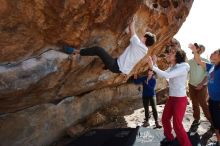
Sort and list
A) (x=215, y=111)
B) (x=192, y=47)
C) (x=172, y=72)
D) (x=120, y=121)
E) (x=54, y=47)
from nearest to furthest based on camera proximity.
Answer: (x=172, y=72)
(x=54, y=47)
(x=215, y=111)
(x=192, y=47)
(x=120, y=121)

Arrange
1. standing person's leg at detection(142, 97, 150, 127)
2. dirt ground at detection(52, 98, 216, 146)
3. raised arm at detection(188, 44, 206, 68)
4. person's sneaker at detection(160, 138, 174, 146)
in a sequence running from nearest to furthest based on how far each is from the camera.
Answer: person's sneaker at detection(160, 138, 174, 146) → raised arm at detection(188, 44, 206, 68) → dirt ground at detection(52, 98, 216, 146) → standing person's leg at detection(142, 97, 150, 127)

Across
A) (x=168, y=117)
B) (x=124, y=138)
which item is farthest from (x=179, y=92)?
(x=124, y=138)

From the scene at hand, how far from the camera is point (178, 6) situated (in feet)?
30.2

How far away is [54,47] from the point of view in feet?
24.7

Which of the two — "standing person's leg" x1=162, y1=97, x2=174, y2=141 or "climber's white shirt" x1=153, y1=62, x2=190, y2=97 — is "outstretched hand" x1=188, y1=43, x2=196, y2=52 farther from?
"standing person's leg" x1=162, y1=97, x2=174, y2=141

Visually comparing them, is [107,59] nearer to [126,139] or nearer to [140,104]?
[126,139]

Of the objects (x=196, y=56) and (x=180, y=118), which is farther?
(x=196, y=56)

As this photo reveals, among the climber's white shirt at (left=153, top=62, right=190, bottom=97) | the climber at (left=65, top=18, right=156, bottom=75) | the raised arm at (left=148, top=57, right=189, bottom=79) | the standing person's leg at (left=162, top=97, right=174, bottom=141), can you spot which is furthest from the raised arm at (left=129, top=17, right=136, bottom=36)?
the standing person's leg at (left=162, top=97, right=174, bottom=141)

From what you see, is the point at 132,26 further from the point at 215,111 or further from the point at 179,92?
the point at 215,111

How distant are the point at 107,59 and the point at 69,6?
124 centimetres

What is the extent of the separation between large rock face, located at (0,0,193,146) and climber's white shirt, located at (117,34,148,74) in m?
0.87

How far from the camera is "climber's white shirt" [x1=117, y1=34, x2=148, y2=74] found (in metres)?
7.12

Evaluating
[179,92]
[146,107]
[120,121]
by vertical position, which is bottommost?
[120,121]

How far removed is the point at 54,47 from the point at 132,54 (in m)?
1.57
